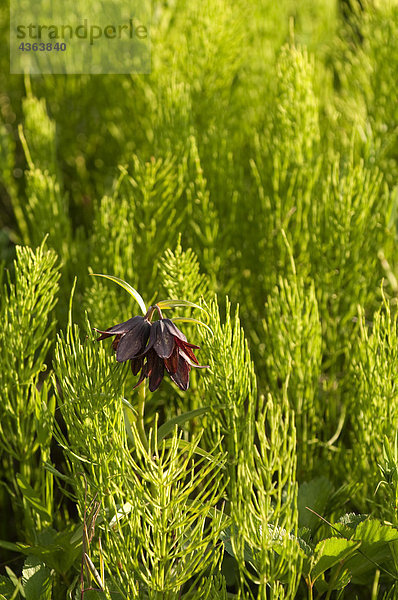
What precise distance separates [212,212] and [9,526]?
686 mm

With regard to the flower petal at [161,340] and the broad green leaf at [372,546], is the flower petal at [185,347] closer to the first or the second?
the flower petal at [161,340]

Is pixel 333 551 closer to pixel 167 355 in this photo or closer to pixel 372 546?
Result: pixel 372 546

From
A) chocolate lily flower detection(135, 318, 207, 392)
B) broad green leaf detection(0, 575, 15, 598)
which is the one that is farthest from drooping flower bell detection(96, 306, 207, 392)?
broad green leaf detection(0, 575, 15, 598)

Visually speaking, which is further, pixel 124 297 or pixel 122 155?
pixel 122 155

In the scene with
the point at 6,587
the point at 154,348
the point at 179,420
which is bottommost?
the point at 6,587

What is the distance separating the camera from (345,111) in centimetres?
143

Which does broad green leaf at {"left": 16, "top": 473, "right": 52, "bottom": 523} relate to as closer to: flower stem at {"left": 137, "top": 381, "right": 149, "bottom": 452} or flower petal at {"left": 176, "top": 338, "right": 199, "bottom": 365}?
flower stem at {"left": 137, "top": 381, "right": 149, "bottom": 452}

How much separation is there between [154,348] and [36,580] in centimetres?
34

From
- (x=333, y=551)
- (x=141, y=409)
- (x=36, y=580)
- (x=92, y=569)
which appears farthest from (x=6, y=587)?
(x=333, y=551)

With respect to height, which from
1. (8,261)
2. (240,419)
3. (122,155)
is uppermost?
(122,155)

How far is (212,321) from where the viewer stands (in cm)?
75

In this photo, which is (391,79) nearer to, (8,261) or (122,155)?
(122,155)

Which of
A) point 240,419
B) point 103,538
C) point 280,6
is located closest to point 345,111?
point 280,6

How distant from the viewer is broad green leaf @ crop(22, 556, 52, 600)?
0.74 meters
